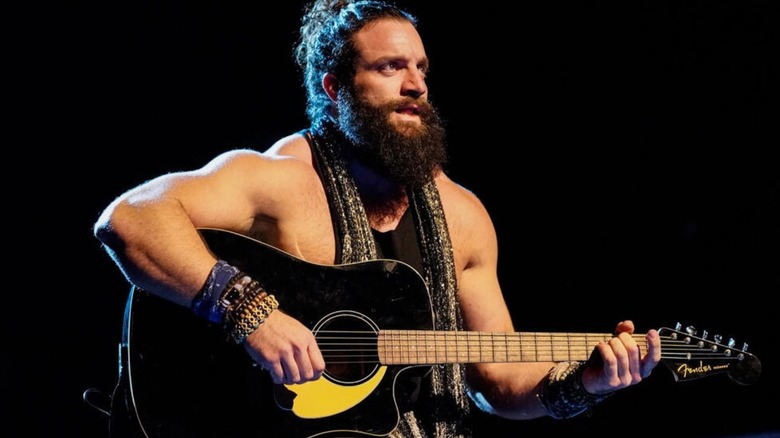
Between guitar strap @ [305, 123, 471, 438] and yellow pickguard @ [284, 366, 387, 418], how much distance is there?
0.35 meters

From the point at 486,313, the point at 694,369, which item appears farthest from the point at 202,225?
the point at 694,369

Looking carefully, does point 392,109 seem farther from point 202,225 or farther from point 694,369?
point 694,369

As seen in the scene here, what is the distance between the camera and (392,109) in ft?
9.77

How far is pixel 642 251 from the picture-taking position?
4.48 metres

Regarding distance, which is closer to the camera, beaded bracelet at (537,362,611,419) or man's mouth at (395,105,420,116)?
beaded bracelet at (537,362,611,419)

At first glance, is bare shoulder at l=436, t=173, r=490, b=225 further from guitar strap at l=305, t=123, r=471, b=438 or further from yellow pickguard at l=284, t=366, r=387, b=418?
yellow pickguard at l=284, t=366, r=387, b=418

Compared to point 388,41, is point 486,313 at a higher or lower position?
lower

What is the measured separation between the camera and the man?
222 cm

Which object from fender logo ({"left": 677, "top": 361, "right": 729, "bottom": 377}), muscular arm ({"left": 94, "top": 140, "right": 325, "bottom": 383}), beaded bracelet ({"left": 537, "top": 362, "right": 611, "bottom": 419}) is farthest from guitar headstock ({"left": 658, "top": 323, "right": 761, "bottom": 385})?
muscular arm ({"left": 94, "top": 140, "right": 325, "bottom": 383})

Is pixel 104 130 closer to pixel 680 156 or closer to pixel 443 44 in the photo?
pixel 443 44

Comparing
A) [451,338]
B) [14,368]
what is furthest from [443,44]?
[14,368]

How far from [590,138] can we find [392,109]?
196 centimetres

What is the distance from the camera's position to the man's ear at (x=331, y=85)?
3.18 m

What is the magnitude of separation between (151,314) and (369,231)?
0.87m
